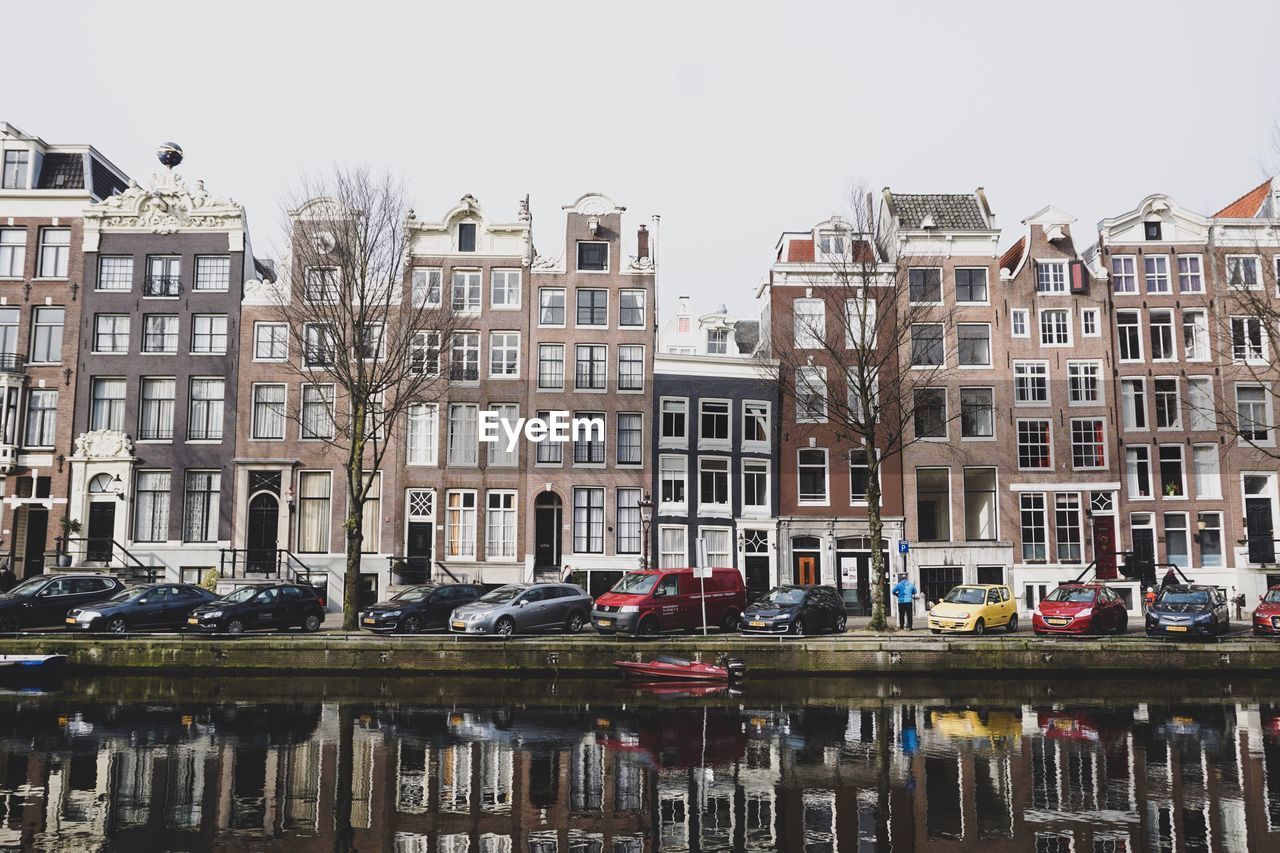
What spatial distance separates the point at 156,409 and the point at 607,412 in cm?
1998

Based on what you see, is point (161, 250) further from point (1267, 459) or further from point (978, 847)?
point (1267, 459)

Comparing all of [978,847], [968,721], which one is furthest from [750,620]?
[978,847]

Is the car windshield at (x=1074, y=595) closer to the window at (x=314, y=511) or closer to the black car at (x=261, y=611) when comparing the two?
the black car at (x=261, y=611)

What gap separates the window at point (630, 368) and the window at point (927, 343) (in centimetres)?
1232

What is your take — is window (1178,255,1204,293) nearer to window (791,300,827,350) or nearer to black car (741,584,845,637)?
window (791,300,827,350)

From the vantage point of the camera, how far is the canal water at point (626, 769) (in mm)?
14320

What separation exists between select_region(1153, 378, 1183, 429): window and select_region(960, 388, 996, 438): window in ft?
25.0

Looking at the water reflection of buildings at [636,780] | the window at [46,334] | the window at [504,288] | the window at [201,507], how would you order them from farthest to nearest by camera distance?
the window at [504,288], the window at [46,334], the window at [201,507], the water reflection of buildings at [636,780]

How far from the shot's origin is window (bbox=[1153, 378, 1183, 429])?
4547 centimetres

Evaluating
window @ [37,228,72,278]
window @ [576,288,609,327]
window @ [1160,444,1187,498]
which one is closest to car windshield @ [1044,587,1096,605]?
window @ [1160,444,1187,498]

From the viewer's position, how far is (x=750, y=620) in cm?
3234

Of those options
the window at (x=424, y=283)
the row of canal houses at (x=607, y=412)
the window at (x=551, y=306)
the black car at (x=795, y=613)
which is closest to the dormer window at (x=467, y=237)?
the row of canal houses at (x=607, y=412)

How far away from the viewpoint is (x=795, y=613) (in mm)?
32094

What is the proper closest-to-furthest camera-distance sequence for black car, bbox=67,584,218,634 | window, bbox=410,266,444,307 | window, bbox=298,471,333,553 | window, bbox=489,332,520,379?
black car, bbox=67,584,218,634
window, bbox=410,266,444,307
window, bbox=298,471,333,553
window, bbox=489,332,520,379
